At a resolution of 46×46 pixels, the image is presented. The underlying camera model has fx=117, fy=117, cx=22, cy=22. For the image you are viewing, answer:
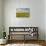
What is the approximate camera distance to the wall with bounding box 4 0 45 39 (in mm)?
3701

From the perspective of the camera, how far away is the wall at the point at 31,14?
3.70 meters

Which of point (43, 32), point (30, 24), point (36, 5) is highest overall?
point (36, 5)

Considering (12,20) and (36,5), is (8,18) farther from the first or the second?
(36,5)

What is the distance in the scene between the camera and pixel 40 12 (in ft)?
12.2

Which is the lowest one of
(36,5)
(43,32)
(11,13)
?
(43,32)

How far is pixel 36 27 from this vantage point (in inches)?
145

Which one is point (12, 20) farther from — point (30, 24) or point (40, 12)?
point (40, 12)

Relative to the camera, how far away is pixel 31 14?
3.71 m

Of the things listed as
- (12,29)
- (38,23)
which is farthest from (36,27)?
(12,29)

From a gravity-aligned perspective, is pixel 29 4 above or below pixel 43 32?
above

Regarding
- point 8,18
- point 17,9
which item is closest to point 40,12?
point 17,9

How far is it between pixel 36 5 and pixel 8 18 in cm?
98

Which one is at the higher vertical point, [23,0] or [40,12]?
[23,0]

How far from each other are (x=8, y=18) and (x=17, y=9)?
0.40 metres
